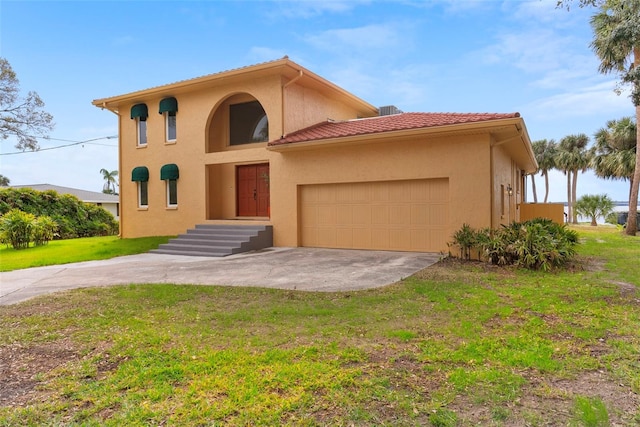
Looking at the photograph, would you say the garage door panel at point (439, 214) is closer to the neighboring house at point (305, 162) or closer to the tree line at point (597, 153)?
the neighboring house at point (305, 162)

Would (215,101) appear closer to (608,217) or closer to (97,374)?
(97,374)

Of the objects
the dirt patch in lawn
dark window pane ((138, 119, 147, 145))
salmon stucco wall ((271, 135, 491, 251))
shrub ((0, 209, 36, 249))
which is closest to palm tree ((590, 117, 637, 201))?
salmon stucco wall ((271, 135, 491, 251))

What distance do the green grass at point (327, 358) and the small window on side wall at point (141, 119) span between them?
1224 cm

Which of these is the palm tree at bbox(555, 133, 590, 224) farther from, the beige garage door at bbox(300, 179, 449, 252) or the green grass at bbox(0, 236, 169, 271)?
Answer: the green grass at bbox(0, 236, 169, 271)

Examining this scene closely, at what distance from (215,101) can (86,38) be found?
9411 millimetres

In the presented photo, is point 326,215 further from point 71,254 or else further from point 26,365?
point 26,365

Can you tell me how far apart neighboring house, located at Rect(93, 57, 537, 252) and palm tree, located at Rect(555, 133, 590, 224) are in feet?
70.7

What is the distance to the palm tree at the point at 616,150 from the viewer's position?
955 inches

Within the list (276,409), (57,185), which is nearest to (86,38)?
(276,409)

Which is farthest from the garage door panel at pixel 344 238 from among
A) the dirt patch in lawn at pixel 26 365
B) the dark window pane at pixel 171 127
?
the dirt patch in lawn at pixel 26 365

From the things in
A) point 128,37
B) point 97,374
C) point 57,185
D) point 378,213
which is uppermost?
point 128,37

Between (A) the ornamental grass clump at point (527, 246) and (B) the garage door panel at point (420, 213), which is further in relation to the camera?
(B) the garage door panel at point (420, 213)

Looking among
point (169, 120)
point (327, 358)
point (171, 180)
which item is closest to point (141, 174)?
point (171, 180)

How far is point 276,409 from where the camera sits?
9.41 feet
